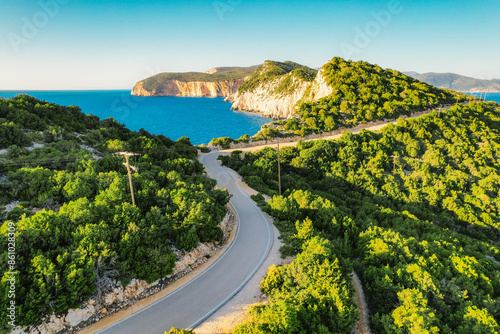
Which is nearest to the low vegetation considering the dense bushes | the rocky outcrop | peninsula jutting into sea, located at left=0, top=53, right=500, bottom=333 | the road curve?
peninsula jutting into sea, located at left=0, top=53, right=500, bottom=333

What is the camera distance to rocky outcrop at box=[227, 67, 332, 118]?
85.2m

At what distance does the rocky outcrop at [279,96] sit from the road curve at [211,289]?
2668 inches

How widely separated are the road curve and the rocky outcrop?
67755 mm

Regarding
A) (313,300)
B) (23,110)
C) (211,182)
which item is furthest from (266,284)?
(23,110)

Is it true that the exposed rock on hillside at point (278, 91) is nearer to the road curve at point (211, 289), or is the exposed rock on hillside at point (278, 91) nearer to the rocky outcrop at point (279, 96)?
the rocky outcrop at point (279, 96)

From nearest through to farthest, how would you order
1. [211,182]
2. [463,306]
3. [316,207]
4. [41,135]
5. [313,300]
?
[313,300]
[463,306]
[316,207]
[211,182]
[41,135]

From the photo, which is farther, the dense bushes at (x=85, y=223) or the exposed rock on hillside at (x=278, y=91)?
the exposed rock on hillside at (x=278, y=91)

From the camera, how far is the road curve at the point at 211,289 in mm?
11961

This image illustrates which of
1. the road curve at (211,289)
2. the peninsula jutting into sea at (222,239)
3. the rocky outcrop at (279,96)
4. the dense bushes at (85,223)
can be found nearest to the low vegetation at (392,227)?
the peninsula jutting into sea at (222,239)

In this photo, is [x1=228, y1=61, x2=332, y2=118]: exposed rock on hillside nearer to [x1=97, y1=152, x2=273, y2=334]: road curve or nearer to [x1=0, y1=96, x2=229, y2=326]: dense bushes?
[x1=97, y1=152, x2=273, y2=334]: road curve

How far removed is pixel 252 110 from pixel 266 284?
133989 mm

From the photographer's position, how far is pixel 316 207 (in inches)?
878

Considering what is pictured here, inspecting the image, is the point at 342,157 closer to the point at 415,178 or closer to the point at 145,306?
the point at 415,178

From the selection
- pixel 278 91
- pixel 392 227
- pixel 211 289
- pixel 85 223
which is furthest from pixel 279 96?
pixel 85 223
